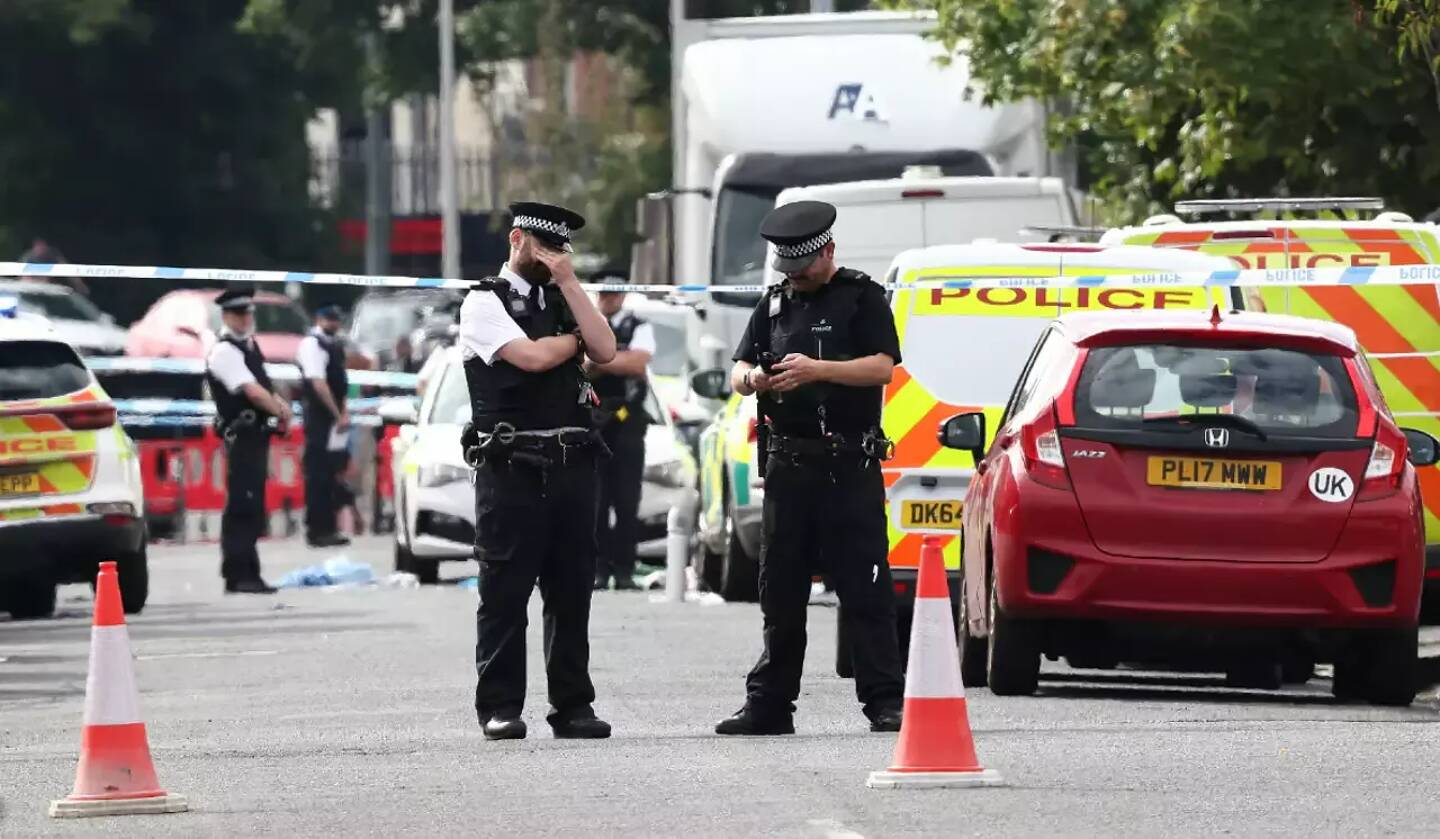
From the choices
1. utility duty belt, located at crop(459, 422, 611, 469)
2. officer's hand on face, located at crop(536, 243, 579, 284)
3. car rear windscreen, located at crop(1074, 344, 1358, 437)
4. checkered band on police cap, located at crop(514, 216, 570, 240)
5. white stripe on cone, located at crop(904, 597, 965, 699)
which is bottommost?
white stripe on cone, located at crop(904, 597, 965, 699)

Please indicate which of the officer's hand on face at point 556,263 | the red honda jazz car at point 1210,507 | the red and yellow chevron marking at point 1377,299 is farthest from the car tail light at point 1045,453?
the red and yellow chevron marking at point 1377,299

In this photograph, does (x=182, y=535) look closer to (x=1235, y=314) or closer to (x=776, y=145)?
(x=776, y=145)

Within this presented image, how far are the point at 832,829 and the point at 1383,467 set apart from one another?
4351 millimetres

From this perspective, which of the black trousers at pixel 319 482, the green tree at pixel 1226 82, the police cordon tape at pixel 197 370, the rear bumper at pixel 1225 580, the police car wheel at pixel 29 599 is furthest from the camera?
the police cordon tape at pixel 197 370

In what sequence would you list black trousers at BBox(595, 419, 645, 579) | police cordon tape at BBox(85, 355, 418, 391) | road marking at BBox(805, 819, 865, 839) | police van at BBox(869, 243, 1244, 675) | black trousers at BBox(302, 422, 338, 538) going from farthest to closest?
police cordon tape at BBox(85, 355, 418, 391) → black trousers at BBox(302, 422, 338, 538) → black trousers at BBox(595, 419, 645, 579) → police van at BBox(869, 243, 1244, 675) → road marking at BBox(805, 819, 865, 839)

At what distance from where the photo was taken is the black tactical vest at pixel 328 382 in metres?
30.0

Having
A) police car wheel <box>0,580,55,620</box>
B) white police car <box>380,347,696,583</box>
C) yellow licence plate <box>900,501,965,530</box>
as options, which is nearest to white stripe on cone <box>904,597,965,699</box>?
yellow licence plate <box>900,501,965,530</box>

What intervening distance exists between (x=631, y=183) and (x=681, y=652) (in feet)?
124

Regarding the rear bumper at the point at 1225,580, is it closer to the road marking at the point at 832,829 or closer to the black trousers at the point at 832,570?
the black trousers at the point at 832,570

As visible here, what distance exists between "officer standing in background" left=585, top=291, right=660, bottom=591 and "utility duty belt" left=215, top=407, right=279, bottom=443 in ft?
6.82

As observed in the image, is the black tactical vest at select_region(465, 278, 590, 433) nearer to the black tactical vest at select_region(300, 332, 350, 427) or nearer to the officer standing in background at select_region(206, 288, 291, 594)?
the officer standing in background at select_region(206, 288, 291, 594)

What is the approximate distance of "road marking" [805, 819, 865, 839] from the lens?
32.9ft

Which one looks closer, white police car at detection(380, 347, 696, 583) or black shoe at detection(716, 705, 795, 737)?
black shoe at detection(716, 705, 795, 737)

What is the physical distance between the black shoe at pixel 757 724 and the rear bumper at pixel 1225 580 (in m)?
1.31
